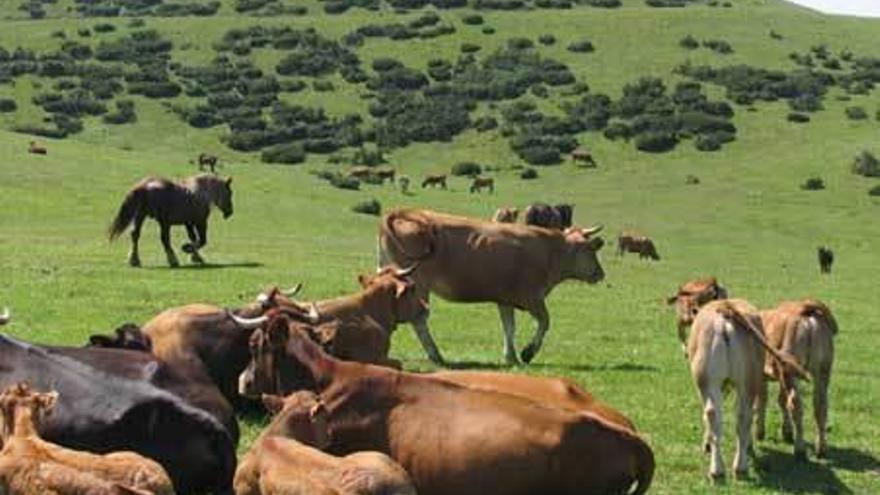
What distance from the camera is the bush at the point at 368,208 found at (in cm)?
5088

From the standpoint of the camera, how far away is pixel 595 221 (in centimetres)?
5488

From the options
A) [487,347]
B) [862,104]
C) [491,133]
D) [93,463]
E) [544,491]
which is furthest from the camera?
[862,104]

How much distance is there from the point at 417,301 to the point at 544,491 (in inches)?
281

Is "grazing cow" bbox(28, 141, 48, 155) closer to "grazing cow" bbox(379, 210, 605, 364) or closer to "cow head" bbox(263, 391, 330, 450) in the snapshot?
"grazing cow" bbox(379, 210, 605, 364)

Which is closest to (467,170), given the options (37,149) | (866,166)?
(866,166)

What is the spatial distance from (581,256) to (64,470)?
46.7 ft

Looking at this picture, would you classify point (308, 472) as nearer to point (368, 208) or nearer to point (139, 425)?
point (139, 425)

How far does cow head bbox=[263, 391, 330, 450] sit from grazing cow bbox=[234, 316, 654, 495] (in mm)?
16

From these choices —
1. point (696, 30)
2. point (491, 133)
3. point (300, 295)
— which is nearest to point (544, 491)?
point (300, 295)

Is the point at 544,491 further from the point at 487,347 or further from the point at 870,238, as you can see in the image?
the point at 870,238

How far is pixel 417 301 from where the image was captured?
18297 mm

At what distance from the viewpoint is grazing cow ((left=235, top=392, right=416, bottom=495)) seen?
9.72 metres

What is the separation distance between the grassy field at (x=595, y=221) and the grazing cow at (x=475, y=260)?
33.3 inches

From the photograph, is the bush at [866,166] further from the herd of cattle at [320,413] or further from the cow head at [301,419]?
the cow head at [301,419]
